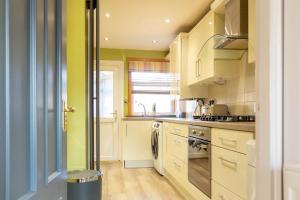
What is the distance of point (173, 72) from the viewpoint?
195 inches

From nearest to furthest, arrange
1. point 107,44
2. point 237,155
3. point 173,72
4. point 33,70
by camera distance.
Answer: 1. point 33,70
2. point 237,155
3. point 173,72
4. point 107,44

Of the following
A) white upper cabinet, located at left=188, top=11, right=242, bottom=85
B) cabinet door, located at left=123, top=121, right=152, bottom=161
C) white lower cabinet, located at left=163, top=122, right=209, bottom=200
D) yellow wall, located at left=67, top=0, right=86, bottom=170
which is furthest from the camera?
cabinet door, located at left=123, top=121, right=152, bottom=161

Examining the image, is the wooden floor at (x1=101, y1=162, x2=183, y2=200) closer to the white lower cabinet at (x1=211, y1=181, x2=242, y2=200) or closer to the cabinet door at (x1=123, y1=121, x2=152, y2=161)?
the cabinet door at (x1=123, y1=121, x2=152, y2=161)

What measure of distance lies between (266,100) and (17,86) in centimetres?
82

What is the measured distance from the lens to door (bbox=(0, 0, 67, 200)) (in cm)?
62

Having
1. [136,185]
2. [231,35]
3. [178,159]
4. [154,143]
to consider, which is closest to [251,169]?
[231,35]

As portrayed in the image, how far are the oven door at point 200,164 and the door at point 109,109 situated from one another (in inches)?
119

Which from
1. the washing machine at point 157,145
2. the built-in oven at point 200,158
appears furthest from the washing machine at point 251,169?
the washing machine at point 157,145

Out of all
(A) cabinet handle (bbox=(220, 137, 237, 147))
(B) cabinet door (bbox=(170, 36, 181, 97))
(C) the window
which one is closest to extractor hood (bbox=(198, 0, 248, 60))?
(B) cabinet door (bbox=(170, 36, 181, 97))

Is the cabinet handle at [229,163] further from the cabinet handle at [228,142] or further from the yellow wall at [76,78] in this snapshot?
the yellow wall at [76,78]

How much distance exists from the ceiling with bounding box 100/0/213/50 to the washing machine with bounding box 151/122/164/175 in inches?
62.7

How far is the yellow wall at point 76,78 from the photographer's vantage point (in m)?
2.17

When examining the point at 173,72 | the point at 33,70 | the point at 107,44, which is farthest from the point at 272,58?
the point at 107,44

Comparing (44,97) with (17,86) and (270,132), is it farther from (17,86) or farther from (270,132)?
(270,132)
